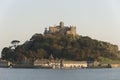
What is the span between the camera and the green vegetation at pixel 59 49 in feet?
389

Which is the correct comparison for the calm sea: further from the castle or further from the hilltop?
the castle

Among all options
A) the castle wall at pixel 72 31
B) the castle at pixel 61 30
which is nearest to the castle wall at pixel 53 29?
the castle at pixel 61 30

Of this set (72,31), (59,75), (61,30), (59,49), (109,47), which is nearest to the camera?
(59,75)

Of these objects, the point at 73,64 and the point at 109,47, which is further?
the point at 109,47

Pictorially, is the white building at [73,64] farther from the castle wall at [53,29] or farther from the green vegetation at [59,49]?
the castle wall at [53,29]

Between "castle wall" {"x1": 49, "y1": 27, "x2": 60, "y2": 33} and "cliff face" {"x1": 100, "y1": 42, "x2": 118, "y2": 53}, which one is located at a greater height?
"castle wall" {"x1": 49, "y1": 27, "x2": 60, "y2": 33}

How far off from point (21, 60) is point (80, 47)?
53.0ft

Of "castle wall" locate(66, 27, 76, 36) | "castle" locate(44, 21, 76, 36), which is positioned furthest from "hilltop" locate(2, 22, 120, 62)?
"castle" locate(44, 21, 76, 36)

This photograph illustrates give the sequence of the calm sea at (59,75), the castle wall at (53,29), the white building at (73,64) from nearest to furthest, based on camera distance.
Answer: the calm sea at (59,75)
the white building at (73,64)
the castle wall at (53,29)

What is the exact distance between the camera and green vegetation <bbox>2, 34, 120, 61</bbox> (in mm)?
118688

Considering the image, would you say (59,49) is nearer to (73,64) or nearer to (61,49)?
(61,49)

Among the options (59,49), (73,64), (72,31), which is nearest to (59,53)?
Answer: (59,49)

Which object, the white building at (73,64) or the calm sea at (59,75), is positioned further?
the white building at (73,64)

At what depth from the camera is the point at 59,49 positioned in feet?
386
